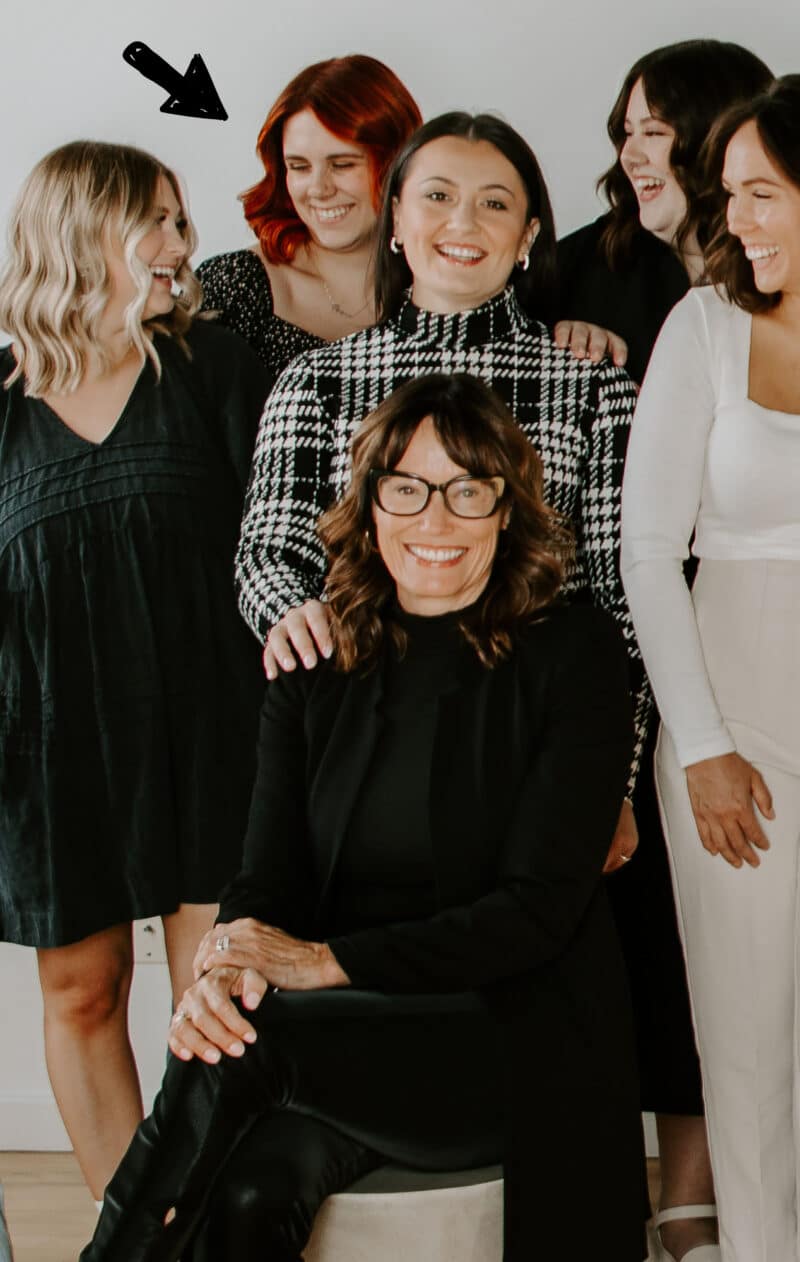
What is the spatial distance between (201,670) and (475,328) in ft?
2.02

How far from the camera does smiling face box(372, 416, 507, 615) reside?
189 cm

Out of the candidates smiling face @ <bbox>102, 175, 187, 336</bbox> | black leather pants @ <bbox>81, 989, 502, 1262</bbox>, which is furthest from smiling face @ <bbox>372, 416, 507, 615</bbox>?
smiling face @ <bbox>102, 175, 187, 336</bbox>

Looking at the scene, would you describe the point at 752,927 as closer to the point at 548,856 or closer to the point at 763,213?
the point at 548,856

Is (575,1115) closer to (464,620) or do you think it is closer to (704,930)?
(704,930)

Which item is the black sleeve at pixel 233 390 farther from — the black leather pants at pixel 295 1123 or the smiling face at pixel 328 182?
the black leather pants at pixel 295 1123

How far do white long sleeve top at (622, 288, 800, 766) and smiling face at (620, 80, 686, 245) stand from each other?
1.15ft

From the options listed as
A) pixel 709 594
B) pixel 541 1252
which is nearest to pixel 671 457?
pixel 709 594

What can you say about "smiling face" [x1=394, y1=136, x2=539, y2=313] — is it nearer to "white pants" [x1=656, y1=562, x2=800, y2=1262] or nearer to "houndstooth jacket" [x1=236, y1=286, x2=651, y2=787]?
"houndstooth jacket" [x1=236, y1=286, x2=651, y2=787]

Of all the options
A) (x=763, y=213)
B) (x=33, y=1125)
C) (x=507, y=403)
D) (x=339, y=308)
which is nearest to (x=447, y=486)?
(x=507, y=403)

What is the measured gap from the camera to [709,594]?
78.8 inches

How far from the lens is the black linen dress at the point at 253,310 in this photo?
2461 mm

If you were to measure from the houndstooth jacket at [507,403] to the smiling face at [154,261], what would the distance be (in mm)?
275

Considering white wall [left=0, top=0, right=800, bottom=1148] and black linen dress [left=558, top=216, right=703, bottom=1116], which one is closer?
black linen dress [left=558, top=216, right=703, bottom=1116]

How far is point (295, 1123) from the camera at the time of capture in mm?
1676
